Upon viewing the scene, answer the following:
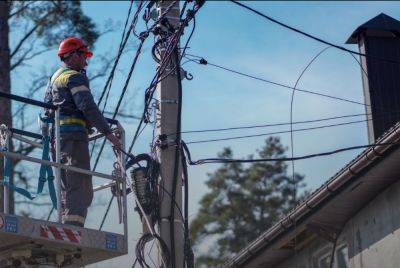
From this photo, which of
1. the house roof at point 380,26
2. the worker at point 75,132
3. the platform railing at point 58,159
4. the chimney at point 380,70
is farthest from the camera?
the house roof at point 380,26

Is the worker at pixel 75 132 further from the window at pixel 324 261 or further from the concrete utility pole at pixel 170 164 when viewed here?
the window at pixel 324 261

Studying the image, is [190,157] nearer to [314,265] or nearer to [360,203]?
[360,203]

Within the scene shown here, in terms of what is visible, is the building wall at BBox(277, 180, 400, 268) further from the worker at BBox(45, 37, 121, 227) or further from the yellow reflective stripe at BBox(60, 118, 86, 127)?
the yellow reflective stripe at BBox(60, 118, 86, 127)

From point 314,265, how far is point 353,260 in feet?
3.99

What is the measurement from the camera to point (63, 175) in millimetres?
9383

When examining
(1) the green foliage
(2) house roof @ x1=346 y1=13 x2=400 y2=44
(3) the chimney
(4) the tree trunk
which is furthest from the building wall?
(1) the green foliage

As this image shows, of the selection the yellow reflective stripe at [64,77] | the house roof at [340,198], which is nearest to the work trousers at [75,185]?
the yellow reflective stripe at [64,77]

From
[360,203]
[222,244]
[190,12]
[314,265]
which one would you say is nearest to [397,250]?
[360,203]

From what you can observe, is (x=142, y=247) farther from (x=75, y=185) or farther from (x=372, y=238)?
(x=372, y=238)

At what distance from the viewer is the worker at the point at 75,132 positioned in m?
9.12

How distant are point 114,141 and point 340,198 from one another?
11.8 feet

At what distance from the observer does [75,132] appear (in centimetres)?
933

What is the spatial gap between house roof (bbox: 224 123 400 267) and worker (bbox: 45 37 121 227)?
10.3 ft

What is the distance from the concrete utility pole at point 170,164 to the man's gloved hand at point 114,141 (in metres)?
0.45
